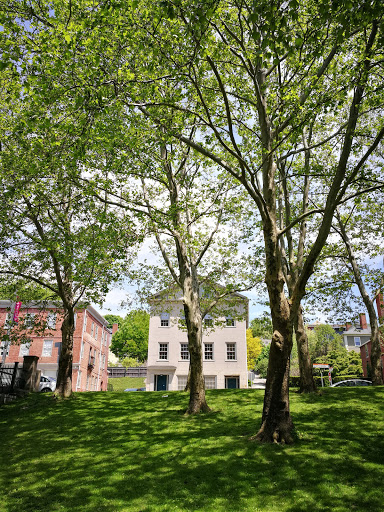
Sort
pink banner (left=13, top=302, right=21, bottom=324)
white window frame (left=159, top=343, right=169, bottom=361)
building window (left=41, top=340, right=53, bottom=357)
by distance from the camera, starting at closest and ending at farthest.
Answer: pink banner (left=13, top=302, right=21, bottom=324)
white window frame (left=159, top=343, right=169, bottom=361)
building window (left=41, top=340, right=53, bottom=357)

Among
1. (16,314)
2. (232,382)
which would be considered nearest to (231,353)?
(232,382)

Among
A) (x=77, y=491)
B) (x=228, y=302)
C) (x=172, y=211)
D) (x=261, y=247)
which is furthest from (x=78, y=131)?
(x=228, y=302)

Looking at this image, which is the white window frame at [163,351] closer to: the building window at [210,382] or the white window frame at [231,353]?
the building window at [210,382]

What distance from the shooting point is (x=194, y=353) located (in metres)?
15.3

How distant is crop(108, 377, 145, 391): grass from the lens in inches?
2469

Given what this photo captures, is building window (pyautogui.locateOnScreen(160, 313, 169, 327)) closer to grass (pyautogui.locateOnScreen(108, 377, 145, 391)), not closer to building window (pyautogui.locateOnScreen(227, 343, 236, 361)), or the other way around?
building window (pyautogui.locateOnScreen(227, 343, 236, 361))

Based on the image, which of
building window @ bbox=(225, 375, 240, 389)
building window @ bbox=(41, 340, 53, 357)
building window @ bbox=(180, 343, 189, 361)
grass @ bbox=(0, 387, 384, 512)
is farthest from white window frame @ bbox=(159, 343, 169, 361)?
grass @ bbox=(0, 387, 384, 512)

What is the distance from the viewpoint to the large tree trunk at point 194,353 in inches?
590

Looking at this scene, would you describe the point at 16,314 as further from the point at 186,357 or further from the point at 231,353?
the point at 231,353

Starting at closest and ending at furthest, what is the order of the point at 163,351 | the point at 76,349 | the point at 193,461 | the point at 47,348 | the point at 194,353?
1. the point at 193,461
2. the point at 194,353
3. the point at 163,351
4. the point at 76,349
5. the point at 47,348

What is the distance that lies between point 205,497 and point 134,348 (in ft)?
269

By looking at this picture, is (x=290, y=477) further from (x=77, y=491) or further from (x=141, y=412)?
(x=141, y=412)

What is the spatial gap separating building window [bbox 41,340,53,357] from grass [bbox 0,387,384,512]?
3197cm

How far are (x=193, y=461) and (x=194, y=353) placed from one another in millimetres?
5904
